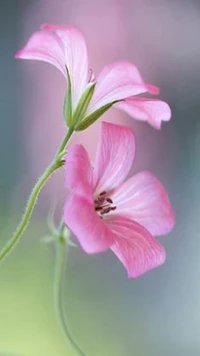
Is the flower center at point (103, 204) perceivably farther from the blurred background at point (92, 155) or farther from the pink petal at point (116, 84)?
the blurred background at point (92, 155)

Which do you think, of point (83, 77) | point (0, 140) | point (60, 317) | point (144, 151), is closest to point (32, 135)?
point (0, 140)

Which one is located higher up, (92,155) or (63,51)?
(63,51)

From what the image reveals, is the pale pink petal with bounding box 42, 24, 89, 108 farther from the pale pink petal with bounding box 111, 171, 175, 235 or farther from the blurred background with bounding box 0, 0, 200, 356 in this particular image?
the blurred background with bounding box 0, 0, 200, 356

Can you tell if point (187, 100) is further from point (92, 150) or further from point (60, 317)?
point (60, 317)

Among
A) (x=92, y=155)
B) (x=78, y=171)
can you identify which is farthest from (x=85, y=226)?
(x=92, y=155)

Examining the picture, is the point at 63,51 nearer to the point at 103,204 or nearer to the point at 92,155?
the point at 103,204
